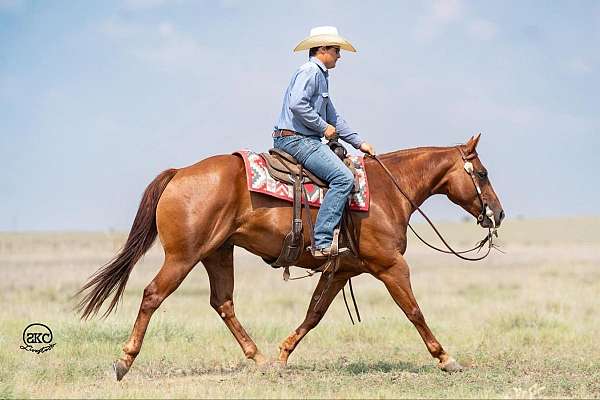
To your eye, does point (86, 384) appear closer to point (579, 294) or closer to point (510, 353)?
point (510, 353)

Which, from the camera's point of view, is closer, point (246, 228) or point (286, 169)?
point (246, 228)

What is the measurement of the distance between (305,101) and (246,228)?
139cm

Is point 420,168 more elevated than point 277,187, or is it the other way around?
point 420,168

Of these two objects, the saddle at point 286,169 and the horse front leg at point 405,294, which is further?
the horse front leg at point 405,294

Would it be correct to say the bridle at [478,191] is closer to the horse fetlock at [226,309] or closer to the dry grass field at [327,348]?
the dry grass field at [327,348]

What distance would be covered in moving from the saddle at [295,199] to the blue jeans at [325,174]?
0.06 m

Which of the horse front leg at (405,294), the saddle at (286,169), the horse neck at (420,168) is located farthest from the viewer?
the horse neck at (420,168)

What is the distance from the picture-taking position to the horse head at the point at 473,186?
30.1 ft

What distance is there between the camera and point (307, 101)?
8.52 metres

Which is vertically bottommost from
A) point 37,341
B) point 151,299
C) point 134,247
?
point 37,341

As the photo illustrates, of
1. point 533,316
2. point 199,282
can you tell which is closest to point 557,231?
point 199,282

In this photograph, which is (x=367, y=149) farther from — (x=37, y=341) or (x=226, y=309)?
(x=37, y=341)

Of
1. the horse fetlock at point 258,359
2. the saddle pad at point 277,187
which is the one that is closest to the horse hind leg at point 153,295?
the saddle pad at point 277,187

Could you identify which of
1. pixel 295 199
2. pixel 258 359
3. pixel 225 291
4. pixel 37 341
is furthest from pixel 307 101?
pixel 37 341
